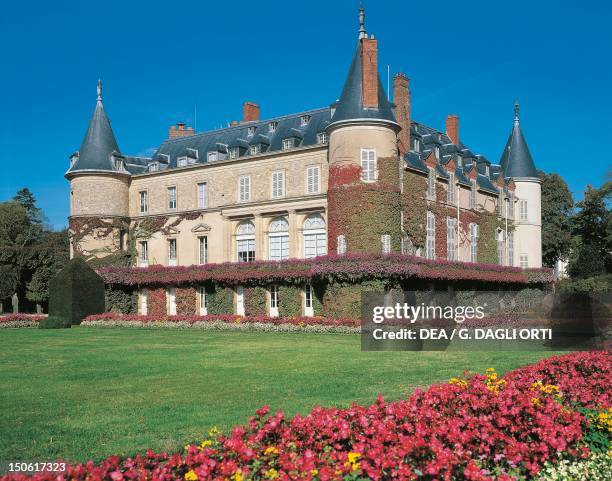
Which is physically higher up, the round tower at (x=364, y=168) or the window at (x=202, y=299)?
the round tower at (x=364, y=168)

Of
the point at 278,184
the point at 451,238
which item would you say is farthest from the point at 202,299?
the point at 451,238

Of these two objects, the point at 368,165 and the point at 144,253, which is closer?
the point at 368,165

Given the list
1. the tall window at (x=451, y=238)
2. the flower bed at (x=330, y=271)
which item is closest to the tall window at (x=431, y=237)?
the tall window at (x=451, y=238)

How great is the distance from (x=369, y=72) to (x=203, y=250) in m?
16.6

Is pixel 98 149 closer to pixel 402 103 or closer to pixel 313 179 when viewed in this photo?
pixel 313 179

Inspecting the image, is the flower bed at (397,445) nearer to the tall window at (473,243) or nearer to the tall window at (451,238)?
the tall window at (451,238)

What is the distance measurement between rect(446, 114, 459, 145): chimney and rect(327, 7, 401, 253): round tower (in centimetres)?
1593

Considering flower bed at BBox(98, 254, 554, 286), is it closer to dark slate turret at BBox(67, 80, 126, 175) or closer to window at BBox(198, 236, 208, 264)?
window at BBox(198, 236, 208, 264)

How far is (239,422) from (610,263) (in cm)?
5675

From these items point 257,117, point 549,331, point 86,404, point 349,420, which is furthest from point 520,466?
point 257,117

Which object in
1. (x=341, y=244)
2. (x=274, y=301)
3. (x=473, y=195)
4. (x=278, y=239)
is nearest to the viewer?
(x=341, y=244)

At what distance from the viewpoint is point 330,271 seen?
32.1 meters

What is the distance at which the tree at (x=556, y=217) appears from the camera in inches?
2357

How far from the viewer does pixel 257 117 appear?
157ft
